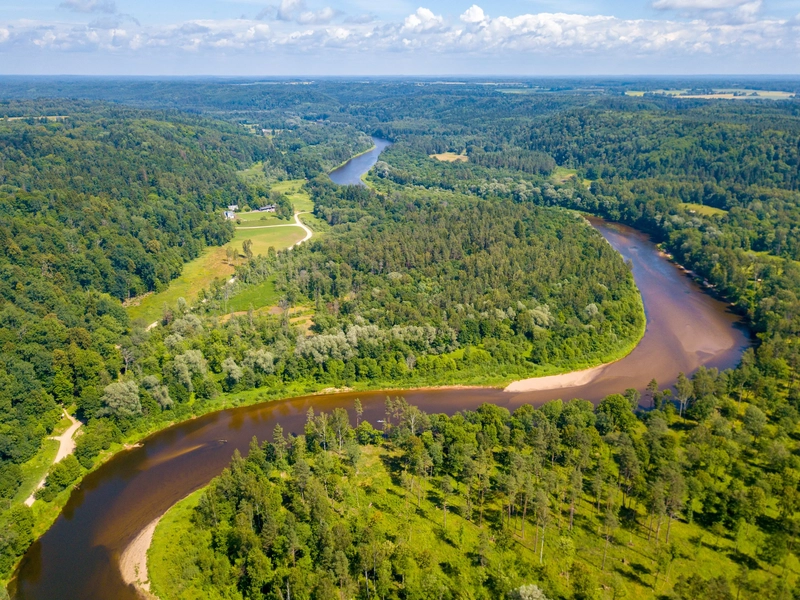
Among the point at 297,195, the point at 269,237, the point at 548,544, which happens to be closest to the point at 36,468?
the point at 548,544

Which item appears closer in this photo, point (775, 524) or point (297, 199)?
point (775, 524)

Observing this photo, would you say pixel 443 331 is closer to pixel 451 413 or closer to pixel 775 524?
pixel 451 413

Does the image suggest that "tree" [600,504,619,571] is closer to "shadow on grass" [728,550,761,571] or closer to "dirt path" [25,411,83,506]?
"shadow on grass" [728,550,761,571]

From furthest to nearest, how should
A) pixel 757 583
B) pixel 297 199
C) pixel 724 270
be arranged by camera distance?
pixel 297 199 < pixel 724 270 < pixel 757 583

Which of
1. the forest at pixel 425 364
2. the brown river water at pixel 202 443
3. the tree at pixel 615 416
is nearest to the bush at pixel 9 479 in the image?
the forest at pixel 425 364

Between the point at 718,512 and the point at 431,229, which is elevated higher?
the point at 431,229

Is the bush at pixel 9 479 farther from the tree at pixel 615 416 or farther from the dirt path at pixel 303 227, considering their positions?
the dirt path at pixel 303 227

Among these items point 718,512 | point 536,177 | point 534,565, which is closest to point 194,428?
point 534,565
